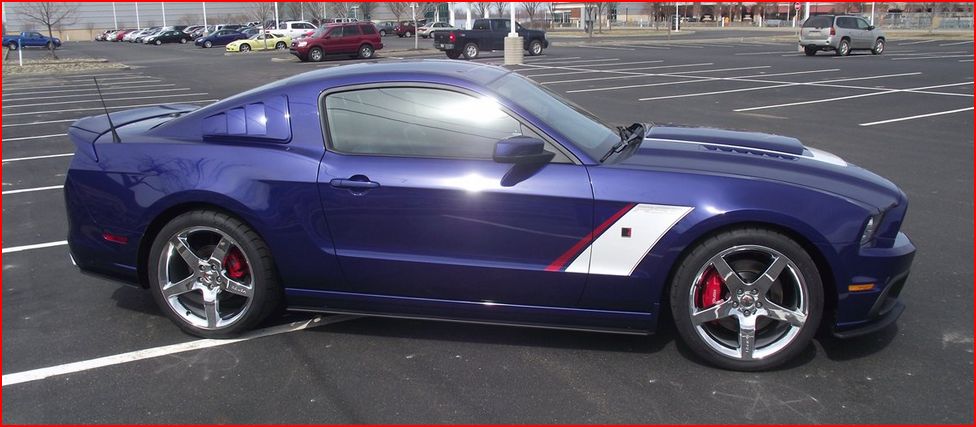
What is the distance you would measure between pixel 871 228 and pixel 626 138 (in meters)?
1.43

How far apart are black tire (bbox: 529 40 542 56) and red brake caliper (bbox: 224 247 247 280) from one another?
2984 centimetres

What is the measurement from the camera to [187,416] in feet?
10.9

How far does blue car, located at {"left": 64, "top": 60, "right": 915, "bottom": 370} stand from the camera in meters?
3.55

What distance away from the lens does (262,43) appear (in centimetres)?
4581

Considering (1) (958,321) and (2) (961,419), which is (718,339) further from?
(1) (958,321)

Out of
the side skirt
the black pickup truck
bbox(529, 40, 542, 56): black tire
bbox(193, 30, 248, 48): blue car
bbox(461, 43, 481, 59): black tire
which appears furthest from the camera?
bbox(193, 30, 248, 48): blue car

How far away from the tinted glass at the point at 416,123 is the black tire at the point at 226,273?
26.9 inches

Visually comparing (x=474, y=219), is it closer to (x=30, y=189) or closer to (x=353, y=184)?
(x=353, y=184)

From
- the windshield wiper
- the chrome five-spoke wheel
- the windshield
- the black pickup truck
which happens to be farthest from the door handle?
the black pickup truck

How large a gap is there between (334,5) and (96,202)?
258ft

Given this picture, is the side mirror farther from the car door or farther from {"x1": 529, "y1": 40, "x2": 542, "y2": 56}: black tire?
{"x1": 529, "y1": 40, "x2": 542, "y2": 56}: black tire

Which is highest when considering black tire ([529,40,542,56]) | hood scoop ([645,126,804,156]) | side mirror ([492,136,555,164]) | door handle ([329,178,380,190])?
black tire ([529,40,542,56])

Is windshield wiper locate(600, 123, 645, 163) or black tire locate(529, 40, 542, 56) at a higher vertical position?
black tire locate(529, 40, 542, 56)

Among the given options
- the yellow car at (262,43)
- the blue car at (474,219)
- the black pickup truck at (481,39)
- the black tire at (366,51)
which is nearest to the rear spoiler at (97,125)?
the blue car at (474,219)
